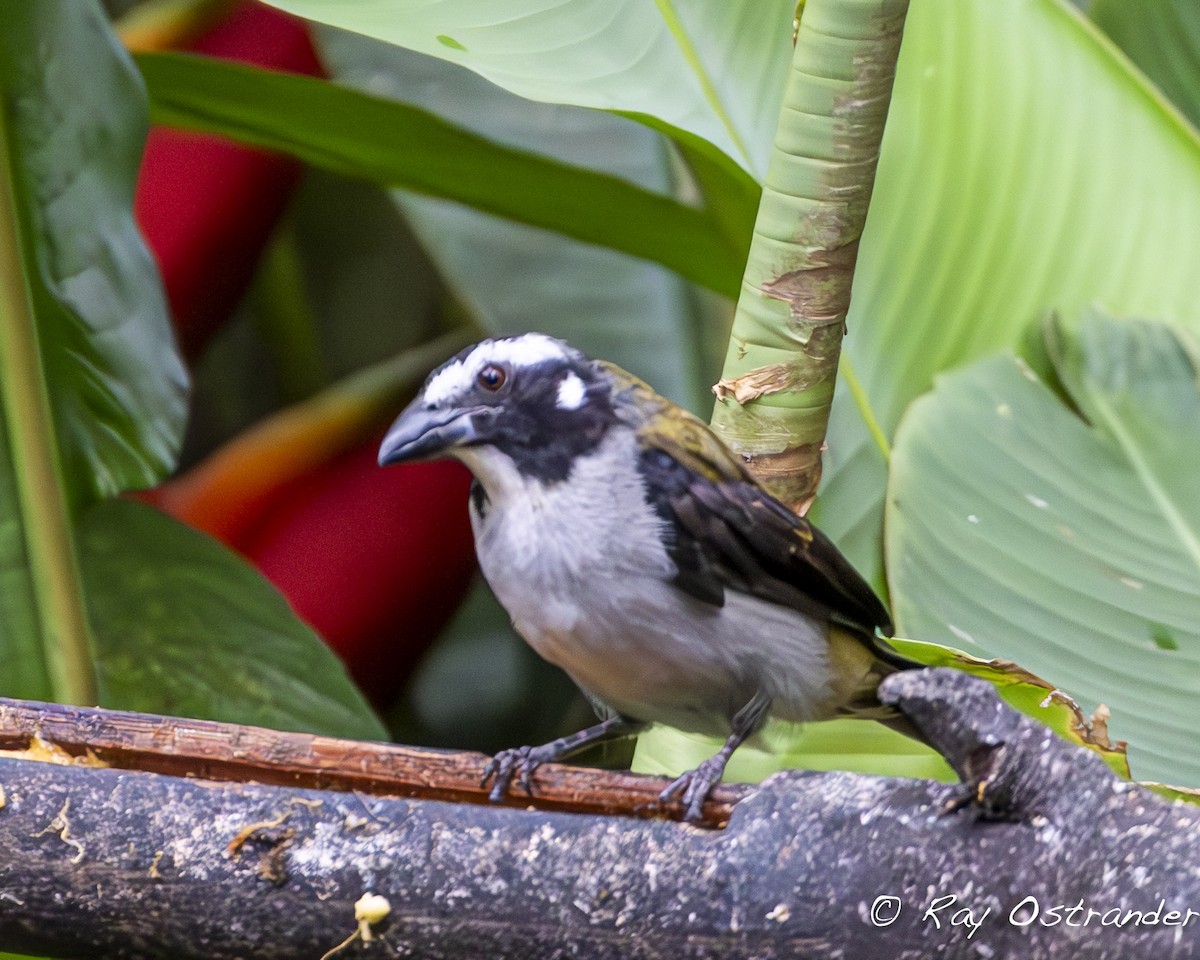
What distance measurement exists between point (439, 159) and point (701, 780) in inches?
38.1

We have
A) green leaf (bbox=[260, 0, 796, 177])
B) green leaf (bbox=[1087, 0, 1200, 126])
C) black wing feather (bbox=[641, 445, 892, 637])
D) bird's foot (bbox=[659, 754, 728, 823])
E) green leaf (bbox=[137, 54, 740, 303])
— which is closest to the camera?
bird's foot (bbox=[659, 754, 728, 823])

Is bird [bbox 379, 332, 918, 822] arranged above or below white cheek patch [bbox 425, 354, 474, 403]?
below

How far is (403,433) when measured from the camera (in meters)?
0.99

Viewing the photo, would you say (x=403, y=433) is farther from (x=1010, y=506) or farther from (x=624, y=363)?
(x=624, y=363)

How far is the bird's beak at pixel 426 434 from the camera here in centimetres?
98

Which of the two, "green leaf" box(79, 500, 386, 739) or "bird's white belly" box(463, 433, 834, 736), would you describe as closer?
"bird's white belly" box(463, 433, 834, 736)

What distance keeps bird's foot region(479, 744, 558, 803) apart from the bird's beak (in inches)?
9.7

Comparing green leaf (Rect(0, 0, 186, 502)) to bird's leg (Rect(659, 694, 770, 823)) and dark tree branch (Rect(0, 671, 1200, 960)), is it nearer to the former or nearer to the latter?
dark tree branch (Rect(0, 671, 1200, 960))

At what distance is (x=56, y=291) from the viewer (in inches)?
59.7

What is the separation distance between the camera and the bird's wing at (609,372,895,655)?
3.45 ft

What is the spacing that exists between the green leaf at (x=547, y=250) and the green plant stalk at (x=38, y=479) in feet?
2.33

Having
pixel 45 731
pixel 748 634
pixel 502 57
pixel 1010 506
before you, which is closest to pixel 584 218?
pixel 502 57
